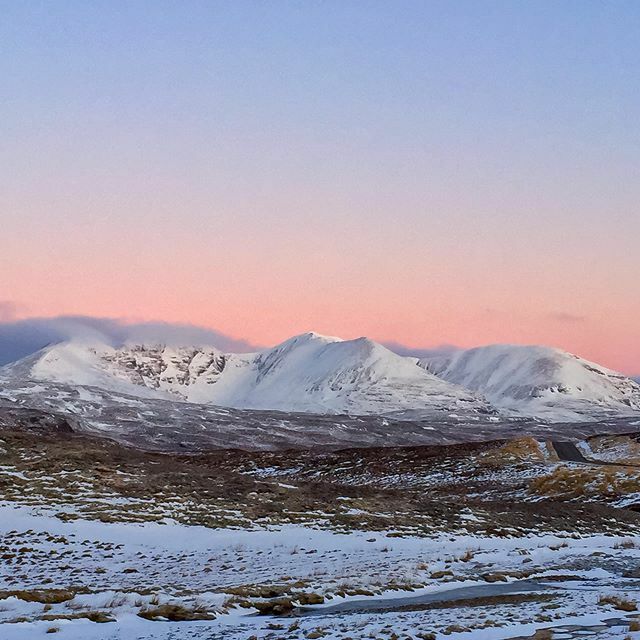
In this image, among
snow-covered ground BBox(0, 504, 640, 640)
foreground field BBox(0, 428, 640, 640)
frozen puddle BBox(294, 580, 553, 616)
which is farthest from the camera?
frozen puddle BBox(294, 580, 553, 616)

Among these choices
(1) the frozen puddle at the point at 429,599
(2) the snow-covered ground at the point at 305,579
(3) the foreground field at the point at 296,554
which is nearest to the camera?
(2) the snow-covered ground at the point at 305,579

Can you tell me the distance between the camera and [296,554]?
27.0 m

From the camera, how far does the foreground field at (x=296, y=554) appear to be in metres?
15.9

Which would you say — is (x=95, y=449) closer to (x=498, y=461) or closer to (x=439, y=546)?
(x=439, y=546)

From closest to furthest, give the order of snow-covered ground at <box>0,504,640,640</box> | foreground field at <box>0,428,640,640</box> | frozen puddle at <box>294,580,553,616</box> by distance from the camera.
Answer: snow-covered ground at <box>0,504,640,640</box> → foreground field at <box>0,428,640,640</box> → frozen puddle at <box>294,580,553,616</box>

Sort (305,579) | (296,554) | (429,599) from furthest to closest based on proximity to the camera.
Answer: (296,554) < (305,579) < (429,599)

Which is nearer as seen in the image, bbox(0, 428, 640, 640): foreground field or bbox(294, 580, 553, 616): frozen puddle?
bbox(0, 428, 640, 640): foreground field

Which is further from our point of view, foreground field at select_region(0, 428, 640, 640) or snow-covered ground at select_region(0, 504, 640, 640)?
foreground field at select_region(0, 428, 640, 640)

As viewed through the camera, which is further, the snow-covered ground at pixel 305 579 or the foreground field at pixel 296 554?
the foreground field at pixel 296 554

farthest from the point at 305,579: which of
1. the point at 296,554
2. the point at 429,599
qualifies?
the point at 296,554

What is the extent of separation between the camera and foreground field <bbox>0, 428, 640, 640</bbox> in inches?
624

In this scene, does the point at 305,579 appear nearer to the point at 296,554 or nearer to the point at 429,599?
the point at 429,599

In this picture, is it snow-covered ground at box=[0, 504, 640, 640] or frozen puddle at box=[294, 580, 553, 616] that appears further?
frozen puddle at box=[294, 580, 553, 616]

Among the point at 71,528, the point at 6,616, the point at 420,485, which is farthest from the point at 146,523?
the point at 420,485
